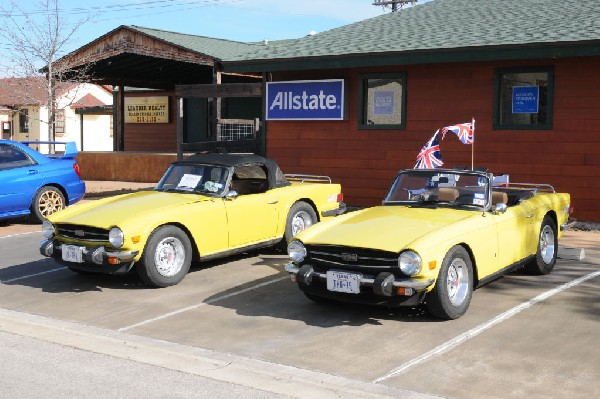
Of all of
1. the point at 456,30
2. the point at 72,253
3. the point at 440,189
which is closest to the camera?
the point at 440,189

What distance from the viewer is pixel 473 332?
6.68m

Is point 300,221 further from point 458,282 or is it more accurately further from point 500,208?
point 458,282

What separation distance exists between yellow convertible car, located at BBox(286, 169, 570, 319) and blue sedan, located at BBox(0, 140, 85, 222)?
25.3 ft

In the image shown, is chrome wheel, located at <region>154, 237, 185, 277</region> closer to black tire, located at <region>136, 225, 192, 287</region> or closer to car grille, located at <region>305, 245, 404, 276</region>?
black tire, located at <region>136, 225, 192, 287</region>

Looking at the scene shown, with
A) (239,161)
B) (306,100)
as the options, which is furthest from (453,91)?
(239,161)

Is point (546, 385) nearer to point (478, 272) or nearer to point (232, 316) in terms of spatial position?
point (478, 272)

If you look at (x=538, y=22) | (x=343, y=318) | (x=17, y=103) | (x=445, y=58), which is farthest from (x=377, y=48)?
(x=17, y=103)

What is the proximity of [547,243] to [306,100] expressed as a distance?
7990mm

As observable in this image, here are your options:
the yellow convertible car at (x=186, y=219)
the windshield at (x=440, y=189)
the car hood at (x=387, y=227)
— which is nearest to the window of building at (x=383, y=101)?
the yellow convertible car at (x=186, y=219)

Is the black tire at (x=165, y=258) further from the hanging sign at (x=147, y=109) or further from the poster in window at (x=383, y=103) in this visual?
the hanging sign at (x=147, y=109)

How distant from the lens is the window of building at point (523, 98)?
1346 centimetres

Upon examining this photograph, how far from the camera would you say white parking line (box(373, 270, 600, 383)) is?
574 centimetres

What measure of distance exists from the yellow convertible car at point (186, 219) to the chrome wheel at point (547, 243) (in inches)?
100

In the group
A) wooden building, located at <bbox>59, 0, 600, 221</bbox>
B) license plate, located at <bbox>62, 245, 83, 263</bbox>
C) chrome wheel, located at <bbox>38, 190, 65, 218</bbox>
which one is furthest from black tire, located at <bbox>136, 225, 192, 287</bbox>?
wooden building, located at <bbox>59, 0, 600, 221</bbox>
